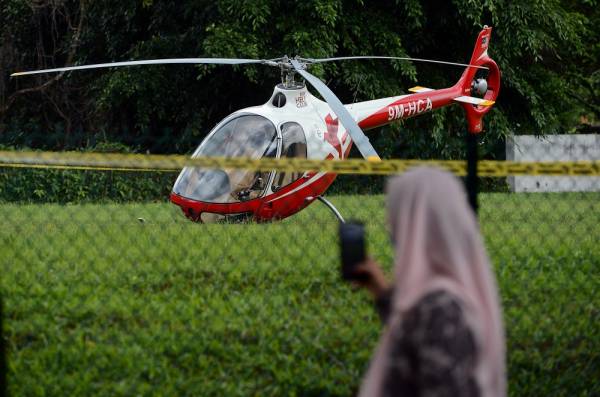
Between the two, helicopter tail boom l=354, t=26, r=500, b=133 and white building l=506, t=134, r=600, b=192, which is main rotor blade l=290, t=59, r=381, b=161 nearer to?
helicopter tail boom l=354, t=26, r=500, b=133

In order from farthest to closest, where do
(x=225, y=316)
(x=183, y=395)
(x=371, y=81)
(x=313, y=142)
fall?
(x=371, y=81)
(x=313, y=142)
(x=225, y=316)
(x=183, y=395)

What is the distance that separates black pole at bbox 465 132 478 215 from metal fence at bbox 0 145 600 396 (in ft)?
1.29

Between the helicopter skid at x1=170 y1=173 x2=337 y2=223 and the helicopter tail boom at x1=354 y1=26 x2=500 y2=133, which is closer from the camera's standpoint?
the helicopter skid at x1=170 y1=173 x2=337 y2=223

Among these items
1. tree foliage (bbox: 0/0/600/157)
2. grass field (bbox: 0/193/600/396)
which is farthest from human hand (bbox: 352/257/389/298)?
tree foliage (bbox: 0/0/600/157)

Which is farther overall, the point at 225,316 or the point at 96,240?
the point at 96,240

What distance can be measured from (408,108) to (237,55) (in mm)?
7131

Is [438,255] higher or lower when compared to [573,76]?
higher

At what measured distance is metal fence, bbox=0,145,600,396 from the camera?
17.6 feet

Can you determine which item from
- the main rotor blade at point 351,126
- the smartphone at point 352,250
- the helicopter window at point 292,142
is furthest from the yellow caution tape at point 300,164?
the helicopter window at point 292,142

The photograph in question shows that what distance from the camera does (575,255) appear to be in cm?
760

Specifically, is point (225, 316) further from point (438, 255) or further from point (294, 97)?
point (294, 97)

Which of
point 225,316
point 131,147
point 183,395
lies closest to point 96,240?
point 225,316

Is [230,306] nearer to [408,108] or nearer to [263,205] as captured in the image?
[263,205]

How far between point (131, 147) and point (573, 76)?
43.9ft
